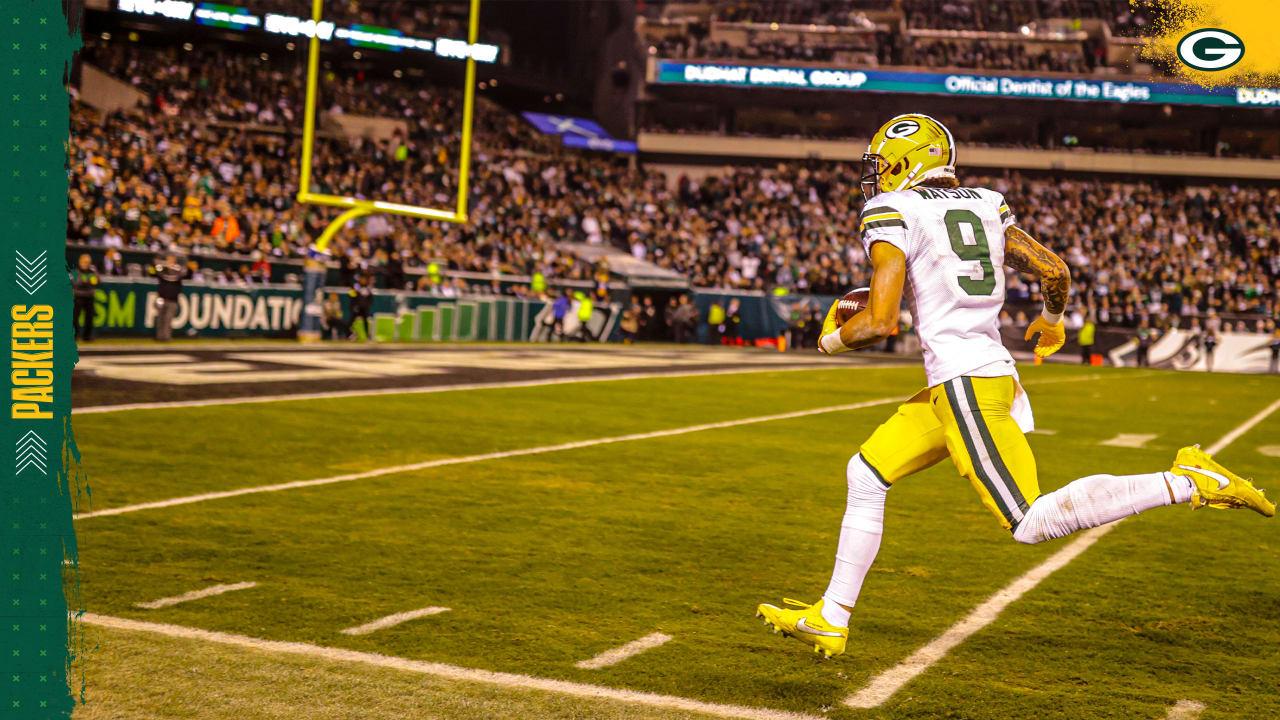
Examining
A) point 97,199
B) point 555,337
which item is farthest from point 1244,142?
point 97,199

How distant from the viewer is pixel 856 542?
429 cm

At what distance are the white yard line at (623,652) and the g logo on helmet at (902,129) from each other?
208cm

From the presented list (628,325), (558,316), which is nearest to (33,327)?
(558,316)

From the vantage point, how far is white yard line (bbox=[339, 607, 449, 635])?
4496 millimetres

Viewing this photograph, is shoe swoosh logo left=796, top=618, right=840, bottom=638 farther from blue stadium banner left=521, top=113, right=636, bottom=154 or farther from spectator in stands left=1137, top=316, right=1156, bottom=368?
blue stadium banner left=521, top=113, right=636, bottom=154

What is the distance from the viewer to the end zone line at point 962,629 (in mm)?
3998

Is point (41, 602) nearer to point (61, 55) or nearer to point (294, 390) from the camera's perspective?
point (61, 55)

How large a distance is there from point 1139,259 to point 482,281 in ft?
74.1

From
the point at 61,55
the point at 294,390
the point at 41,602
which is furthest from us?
the point at 294,390

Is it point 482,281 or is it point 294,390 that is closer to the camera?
point 294,390

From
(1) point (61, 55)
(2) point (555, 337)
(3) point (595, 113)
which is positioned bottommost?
(2) point (555, 337)

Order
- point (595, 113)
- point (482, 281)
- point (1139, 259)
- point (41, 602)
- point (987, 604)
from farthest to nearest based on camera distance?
1. point (595, 113)
2. point (1139, 259)
3. point (482, 281)
4. point (987, 604)
5. point (41, 602)

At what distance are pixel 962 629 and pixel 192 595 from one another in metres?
3.14

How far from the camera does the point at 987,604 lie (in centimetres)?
526
